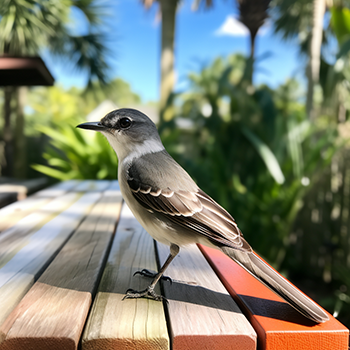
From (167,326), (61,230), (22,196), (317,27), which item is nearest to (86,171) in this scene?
(22,196)

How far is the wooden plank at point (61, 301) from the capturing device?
1041mm

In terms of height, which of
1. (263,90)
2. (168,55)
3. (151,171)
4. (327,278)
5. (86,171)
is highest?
(168,55)

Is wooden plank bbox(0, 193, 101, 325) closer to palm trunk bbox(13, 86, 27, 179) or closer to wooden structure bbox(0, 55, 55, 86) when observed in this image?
wooden structure bbox(0, 55, 55, 86)

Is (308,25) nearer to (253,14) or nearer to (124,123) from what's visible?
(253,14)

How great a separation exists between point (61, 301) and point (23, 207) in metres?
1.91

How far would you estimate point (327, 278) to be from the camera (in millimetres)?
5168

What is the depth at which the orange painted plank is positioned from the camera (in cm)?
113

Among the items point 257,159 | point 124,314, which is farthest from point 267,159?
point 124,314

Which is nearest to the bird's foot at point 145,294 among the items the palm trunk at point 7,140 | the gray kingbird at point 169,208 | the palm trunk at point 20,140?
the gray kingbird at point 169,208

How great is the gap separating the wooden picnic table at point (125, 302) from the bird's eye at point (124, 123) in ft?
2.47

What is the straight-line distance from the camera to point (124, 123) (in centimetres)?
175

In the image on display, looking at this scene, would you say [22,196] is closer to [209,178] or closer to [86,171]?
[86,171]

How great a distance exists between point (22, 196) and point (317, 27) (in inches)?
328

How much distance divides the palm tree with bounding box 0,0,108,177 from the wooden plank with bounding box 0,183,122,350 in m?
6.60
